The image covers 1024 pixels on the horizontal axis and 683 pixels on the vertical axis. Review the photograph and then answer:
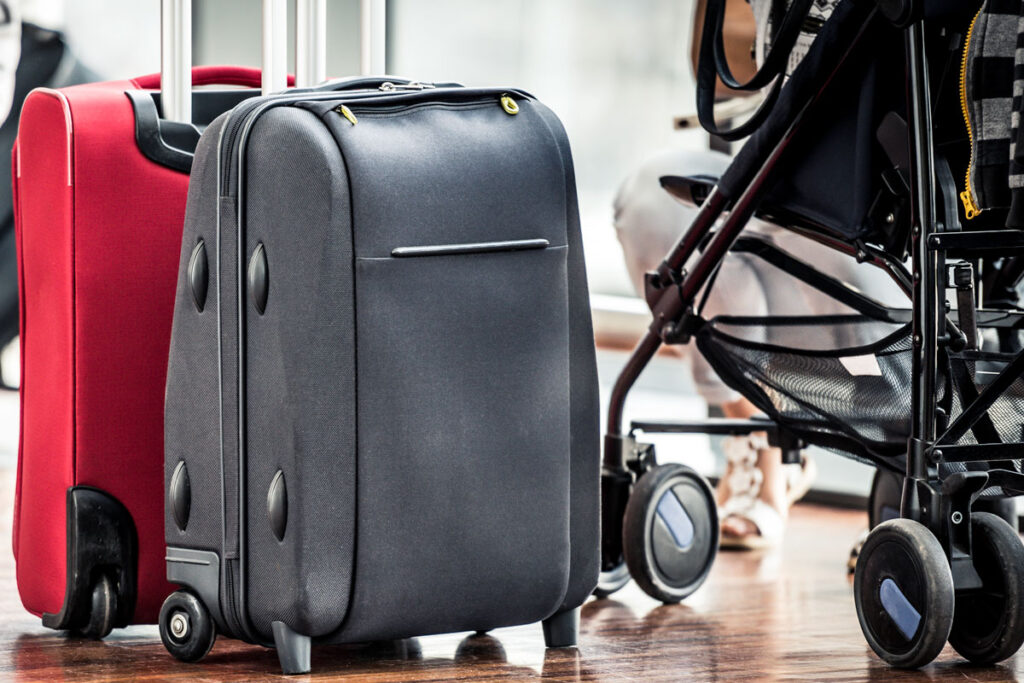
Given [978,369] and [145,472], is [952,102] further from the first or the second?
[145,472]

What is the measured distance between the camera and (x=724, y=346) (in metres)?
1.47

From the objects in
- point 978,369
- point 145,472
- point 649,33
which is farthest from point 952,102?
point 649,33

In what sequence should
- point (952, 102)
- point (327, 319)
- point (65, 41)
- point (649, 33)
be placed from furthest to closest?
point (649, 33), point (65, 41), point (952, 102), point (327, 319)

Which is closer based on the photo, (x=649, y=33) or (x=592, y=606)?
(x=592, y=606)

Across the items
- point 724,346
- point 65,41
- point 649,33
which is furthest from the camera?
point 649,33

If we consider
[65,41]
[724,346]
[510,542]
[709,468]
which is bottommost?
[709,468]

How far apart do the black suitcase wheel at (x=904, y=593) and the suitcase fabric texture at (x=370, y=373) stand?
267 millimetres

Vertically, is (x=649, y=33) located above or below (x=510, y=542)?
above

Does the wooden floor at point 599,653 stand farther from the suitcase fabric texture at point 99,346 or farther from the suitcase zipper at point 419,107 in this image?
the suitcase zipper at point 419,107

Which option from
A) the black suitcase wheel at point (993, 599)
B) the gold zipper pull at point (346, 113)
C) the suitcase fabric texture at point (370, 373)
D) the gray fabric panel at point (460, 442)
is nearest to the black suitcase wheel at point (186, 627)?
the suitcase fabric texture at point (370, 373)

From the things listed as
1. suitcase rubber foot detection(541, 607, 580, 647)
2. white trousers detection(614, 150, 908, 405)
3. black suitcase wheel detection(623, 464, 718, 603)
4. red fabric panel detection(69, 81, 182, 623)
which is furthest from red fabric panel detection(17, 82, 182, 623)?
white trousers detection(614, 150, 908, 405)

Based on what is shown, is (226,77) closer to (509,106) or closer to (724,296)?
(509,106)

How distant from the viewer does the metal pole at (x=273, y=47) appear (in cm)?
132

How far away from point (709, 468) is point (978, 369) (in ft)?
6.10
